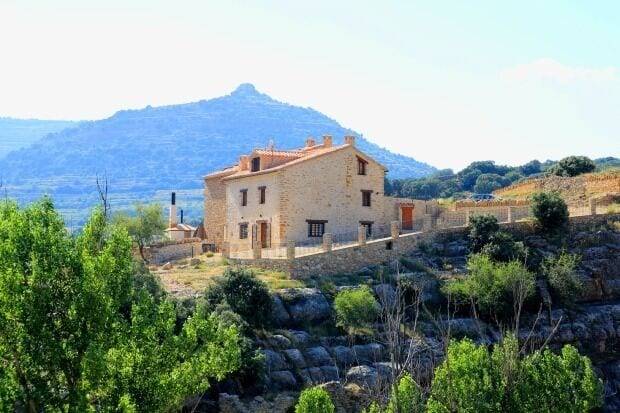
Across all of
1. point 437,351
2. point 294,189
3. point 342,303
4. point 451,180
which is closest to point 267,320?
point 342,303

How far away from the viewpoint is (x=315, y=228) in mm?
52375

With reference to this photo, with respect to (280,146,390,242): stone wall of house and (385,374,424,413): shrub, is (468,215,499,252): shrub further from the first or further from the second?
(385,374,424,413): shrub

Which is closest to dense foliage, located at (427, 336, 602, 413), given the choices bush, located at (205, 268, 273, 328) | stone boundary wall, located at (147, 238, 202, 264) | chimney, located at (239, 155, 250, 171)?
bush, located at (205, 268, 273, 328)

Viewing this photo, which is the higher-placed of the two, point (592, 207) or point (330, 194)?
point (330, 194)

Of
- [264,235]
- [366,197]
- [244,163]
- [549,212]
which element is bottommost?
Answer: [264,235]

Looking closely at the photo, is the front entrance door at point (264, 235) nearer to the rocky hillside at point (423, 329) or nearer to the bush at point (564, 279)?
A: the rocky hillside at point (423, 329)

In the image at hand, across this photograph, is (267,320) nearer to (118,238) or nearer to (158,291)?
(158,291)

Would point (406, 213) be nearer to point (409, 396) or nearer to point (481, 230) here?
point (481, 230)

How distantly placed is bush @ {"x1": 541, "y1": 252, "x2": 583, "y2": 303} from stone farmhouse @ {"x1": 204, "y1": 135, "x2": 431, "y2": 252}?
1073cm

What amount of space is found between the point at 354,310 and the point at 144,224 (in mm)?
21970

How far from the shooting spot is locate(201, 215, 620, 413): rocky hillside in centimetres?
3641

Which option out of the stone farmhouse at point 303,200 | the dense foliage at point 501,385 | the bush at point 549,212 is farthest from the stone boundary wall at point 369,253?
the dense foliage at point 501,385

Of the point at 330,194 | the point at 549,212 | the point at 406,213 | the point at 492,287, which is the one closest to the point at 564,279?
the point at 492,287

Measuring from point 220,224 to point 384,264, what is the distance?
1392 centimetres
